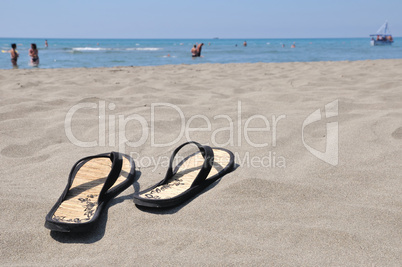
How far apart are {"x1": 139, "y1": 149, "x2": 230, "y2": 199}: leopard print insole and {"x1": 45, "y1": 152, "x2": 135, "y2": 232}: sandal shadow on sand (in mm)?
198

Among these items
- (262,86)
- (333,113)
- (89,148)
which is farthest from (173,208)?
(262,86)

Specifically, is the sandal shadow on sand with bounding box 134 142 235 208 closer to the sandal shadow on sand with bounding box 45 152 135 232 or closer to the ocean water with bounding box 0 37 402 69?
the sandal shadow on sand with bounding box 45 152 135 232

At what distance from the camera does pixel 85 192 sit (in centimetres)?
180

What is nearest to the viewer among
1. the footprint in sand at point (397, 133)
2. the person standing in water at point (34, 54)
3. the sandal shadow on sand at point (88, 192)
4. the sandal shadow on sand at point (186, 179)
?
the sandal shadow on sand at point (88, 192)

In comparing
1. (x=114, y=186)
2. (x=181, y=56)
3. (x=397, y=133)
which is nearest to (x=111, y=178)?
(x=114, y=186)

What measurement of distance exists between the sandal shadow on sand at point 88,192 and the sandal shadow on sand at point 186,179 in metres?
0.18

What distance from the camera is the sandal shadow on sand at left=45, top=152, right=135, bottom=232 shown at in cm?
145

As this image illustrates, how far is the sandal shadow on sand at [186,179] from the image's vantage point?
164 centimetres

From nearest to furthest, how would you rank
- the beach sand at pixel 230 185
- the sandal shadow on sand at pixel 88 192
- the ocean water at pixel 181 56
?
the beach sand at pixel 230 185
the sandal shadow on sand at pixel 88 192
the ocean water at pixel 181 56

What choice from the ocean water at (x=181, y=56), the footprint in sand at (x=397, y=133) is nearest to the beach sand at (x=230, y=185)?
the footprint in sand at (x=397, y=133)

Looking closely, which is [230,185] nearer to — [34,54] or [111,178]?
[111,178]

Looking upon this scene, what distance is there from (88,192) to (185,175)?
56 centimetres

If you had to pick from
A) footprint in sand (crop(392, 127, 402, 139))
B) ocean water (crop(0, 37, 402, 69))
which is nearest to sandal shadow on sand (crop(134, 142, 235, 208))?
footprint in sand (crop(392, 127, 402, 139))

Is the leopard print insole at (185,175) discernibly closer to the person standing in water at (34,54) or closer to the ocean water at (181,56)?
the ocean water at (181,56)
